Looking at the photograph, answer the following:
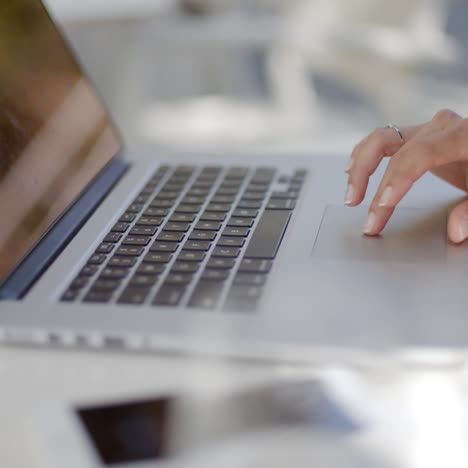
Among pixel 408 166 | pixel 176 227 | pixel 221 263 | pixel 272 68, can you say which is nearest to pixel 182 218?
pixel 176 227

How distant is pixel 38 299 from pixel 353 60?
1.33 metres

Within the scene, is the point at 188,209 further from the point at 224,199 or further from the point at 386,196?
the point at 386,196

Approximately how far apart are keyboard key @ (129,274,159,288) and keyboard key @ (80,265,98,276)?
4 cm

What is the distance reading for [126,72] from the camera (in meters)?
1.93

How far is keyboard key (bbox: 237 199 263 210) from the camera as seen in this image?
76 centimetres

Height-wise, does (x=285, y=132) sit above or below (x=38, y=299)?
above

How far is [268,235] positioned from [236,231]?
0.11 feet

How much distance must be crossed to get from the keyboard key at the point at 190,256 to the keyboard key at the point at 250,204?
0.12 metres

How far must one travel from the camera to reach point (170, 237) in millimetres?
696

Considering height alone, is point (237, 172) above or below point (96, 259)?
above

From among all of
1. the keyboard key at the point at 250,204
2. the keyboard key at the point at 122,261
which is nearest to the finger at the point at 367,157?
the keyboard key at the point at 250,204

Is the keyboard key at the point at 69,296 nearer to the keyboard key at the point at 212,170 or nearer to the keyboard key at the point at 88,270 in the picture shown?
the keyboard key at the point at 88,270

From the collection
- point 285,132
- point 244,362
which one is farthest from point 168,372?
point 285,132

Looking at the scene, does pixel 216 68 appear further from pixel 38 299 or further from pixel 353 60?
pixel 38 299
